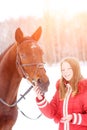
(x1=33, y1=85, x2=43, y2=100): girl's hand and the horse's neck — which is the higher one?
the horse's neck

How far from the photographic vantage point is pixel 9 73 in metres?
1.68

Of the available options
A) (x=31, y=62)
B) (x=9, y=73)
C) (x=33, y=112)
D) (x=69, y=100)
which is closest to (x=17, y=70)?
(x=9, y=73)

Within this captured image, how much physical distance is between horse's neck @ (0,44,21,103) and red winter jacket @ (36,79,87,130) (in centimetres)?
28

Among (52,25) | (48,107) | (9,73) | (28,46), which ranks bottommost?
(48,107)

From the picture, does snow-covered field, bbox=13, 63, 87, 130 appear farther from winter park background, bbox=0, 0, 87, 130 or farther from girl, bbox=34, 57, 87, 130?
girl, bbox=34, 57, 87, 130

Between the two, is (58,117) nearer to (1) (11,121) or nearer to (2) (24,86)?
(1) (11,121)

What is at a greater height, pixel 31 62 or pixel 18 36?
pixel 18 36

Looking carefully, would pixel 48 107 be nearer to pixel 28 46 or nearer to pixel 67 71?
pixel 67 71

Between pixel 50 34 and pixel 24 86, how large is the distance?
95 cm

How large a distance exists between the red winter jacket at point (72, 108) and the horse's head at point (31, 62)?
3.3 inches

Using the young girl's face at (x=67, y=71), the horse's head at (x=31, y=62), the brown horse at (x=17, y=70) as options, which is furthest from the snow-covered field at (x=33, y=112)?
the young girl's face at (x=67, y=71)

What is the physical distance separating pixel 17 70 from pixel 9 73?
0.05 m

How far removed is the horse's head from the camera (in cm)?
151

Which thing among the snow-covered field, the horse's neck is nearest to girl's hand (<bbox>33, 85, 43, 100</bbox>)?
the horse's neck
